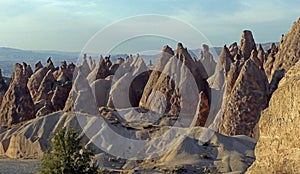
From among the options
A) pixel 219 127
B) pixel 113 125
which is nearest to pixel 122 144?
pixel 113 125

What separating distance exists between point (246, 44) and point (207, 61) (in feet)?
22.0

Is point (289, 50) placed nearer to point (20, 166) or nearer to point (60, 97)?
point (60, 97)

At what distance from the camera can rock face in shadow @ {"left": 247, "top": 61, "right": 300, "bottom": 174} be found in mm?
11531

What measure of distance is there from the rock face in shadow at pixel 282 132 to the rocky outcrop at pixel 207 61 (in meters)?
43.9

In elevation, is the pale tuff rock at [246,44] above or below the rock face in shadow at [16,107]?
above

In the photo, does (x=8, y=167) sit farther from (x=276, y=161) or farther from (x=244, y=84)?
(x=276, y=161)

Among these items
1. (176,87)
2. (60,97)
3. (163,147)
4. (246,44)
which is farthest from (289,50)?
(60,97)

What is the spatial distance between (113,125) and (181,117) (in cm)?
672

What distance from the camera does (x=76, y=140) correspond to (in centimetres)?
1855

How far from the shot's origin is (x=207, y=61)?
61531 mm

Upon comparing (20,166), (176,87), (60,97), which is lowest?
(20,166)

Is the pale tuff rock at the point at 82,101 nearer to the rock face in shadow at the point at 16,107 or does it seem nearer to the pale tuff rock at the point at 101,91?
the rock face in shadow at the point at 16,107

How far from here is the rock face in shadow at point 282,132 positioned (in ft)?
37.8

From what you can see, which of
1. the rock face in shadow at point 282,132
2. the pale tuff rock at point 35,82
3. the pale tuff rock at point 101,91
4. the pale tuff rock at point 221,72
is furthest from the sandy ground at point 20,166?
the pale tuff rock at point 35,82
